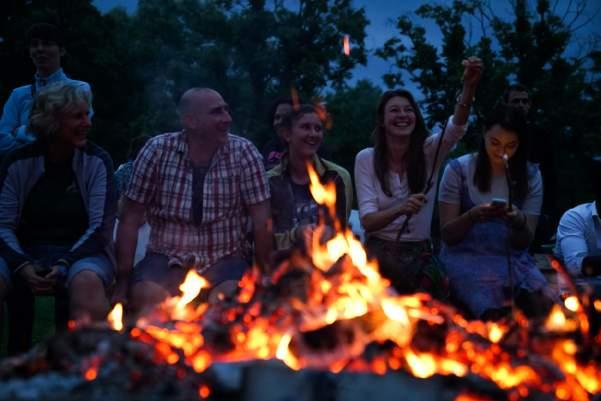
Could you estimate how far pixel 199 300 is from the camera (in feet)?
17.4

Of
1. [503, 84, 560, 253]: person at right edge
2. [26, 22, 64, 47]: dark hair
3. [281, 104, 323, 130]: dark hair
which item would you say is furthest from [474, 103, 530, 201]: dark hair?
[26, 22, 64, 47]: dark hair

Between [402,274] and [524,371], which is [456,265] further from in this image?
[524,371]

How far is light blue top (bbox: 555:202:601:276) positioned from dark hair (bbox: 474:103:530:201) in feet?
1.68

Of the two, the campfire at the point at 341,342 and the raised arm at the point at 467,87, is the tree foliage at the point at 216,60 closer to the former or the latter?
the raised arm at the point at 467,87

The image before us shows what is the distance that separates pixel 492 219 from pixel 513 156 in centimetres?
52

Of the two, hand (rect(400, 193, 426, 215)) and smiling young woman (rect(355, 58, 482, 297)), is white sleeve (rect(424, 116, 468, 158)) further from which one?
hand (rect(400, 193, 426, 215))

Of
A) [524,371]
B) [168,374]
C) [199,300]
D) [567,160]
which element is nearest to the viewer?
[168,374]

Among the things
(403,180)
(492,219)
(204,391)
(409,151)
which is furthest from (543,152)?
(204,391)

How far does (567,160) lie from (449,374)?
2049 cm

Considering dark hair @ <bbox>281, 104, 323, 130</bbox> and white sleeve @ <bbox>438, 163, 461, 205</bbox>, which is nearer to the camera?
white sleeve @ <bbox>438, 163, 461, 205</bbox>

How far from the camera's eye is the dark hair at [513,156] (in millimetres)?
5645

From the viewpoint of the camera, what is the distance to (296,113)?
645cm

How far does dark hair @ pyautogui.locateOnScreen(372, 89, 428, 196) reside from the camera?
234 inches

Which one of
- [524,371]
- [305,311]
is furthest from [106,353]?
[524,371]
